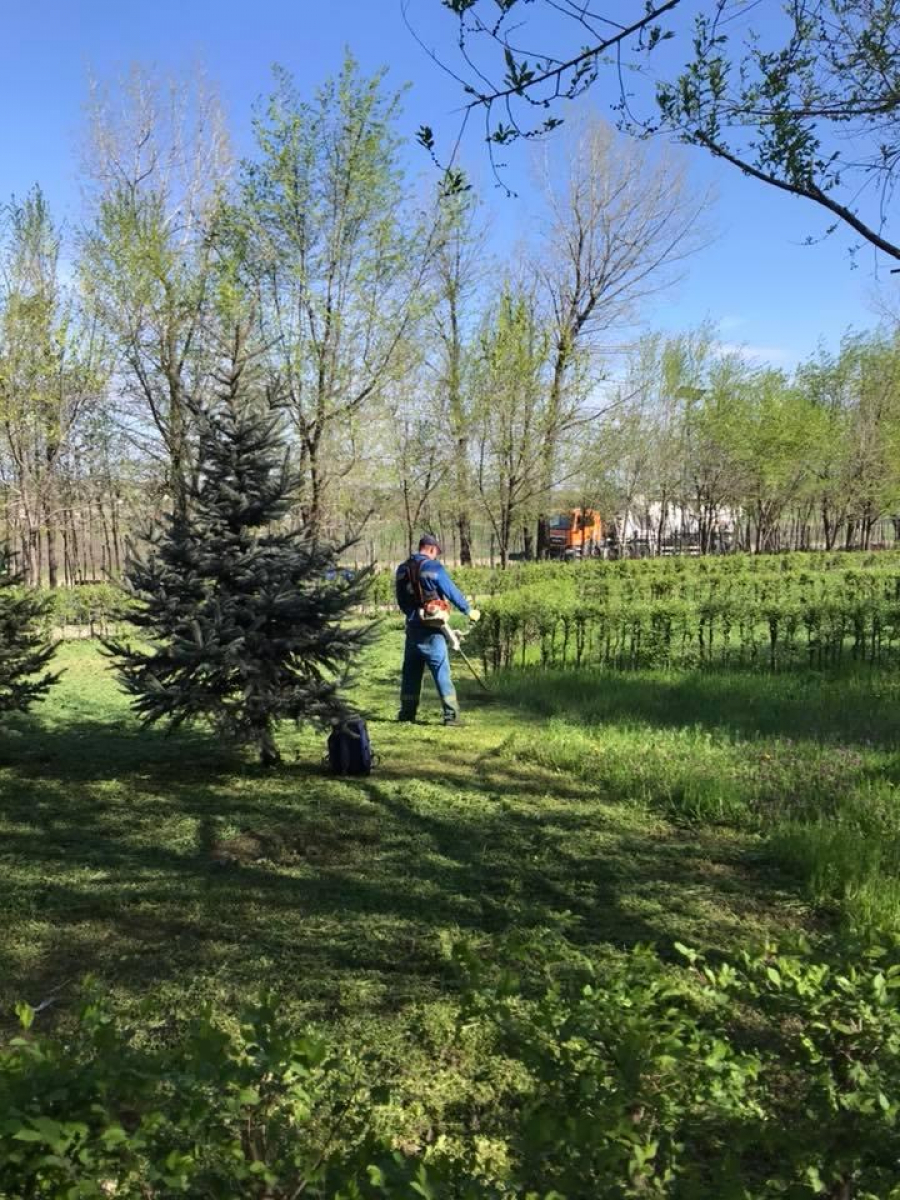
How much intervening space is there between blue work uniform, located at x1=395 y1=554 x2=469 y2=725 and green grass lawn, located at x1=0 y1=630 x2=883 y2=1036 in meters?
0.40

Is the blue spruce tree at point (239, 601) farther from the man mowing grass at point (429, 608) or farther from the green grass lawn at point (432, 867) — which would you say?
the man mowing grass at point (429, 608)

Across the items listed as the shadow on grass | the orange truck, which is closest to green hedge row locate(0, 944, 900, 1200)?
the shadow on grass

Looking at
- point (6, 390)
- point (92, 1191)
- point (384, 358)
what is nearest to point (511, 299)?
point (384, 358)

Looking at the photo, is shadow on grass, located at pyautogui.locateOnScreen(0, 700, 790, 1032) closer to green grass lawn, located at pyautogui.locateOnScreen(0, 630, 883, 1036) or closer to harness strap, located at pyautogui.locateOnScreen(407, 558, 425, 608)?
green grass lawn, located at pyautogui.locateOnScreen(0, 630, 883, 1036)

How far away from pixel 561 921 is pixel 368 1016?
102 cm

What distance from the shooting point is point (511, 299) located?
23938 millimetres

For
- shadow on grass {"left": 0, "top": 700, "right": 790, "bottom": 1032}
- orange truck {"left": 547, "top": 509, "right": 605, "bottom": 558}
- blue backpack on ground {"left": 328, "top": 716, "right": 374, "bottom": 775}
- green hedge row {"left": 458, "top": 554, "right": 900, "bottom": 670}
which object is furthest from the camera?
orange truck {"left": 547, "top": 509, "right": 605, "bottom": 558}

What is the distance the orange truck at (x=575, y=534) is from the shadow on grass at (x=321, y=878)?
28471 millimetres

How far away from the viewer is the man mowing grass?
7684 millimetres

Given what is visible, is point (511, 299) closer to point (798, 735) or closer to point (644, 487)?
point (644, 487)

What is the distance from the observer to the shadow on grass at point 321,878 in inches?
130

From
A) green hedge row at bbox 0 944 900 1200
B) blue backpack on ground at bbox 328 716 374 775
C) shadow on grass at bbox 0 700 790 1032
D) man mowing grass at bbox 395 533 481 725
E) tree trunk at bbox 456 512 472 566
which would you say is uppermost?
tree trunk at bbox 456 512 472 566

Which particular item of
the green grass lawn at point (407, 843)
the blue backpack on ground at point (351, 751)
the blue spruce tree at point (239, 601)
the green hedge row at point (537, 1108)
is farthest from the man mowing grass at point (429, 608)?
the green hedge row at point (537, 1108)

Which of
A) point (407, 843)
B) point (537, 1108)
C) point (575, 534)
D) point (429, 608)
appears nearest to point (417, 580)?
point (429, 608)
